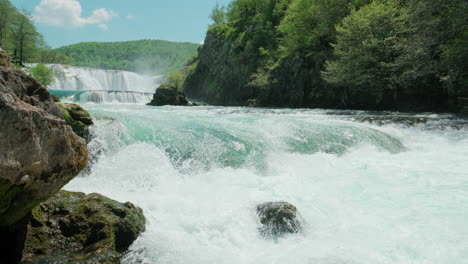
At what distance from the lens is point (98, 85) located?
55375 millimetres

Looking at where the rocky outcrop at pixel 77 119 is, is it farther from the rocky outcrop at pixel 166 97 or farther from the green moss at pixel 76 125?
the rocky outcrop at pixel 166 97

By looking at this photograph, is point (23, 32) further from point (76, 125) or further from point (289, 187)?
point (289, 187)

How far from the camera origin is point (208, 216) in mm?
4984

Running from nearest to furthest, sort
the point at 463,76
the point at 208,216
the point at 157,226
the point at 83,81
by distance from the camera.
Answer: the point at 157,226
the point at 208,216
the point at 463,76
the point at 83,81

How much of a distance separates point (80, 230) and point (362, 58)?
1991 cm

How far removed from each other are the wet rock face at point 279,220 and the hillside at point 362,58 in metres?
13.8

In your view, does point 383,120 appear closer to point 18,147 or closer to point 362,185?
point 362,185

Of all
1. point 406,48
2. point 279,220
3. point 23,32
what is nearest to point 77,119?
point 279,220

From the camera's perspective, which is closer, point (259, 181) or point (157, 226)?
point (157, 226)

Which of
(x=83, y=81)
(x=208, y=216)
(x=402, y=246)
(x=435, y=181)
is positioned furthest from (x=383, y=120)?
(x=83, y=81)

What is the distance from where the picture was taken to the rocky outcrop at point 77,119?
309 inches

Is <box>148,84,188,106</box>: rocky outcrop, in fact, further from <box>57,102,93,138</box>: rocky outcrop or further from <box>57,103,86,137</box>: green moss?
<box>57,103,86,137</box>: green moss

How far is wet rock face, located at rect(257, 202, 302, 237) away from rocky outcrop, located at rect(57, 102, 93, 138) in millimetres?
5727

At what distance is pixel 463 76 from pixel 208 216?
1769 cm
